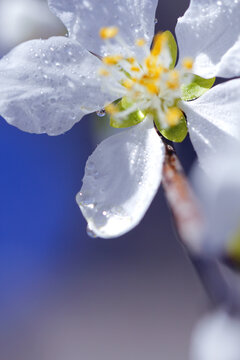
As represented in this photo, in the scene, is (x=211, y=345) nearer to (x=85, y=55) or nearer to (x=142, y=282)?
(x=85, y=55)

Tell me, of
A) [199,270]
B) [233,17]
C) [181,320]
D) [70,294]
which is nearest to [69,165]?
[70,294]

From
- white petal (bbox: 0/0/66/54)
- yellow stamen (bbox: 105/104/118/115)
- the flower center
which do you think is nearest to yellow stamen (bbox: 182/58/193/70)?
the flower center

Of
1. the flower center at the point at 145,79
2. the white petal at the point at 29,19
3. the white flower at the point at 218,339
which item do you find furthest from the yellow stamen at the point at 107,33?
the white flower at the point at 218,339

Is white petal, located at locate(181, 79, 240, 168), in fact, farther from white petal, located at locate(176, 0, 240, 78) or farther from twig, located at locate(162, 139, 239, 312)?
twig, located at locate(162, 139, 239, 312)

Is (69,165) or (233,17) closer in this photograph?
(233,17)

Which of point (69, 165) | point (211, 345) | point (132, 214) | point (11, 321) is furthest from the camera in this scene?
point (11, 321)

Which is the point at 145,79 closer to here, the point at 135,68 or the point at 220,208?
the point at 135,68
